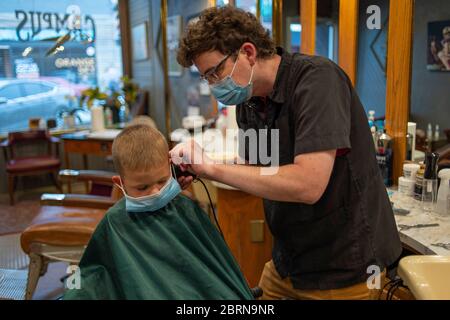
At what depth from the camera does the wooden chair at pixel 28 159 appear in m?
4.43

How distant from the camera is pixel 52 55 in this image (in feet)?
16.2

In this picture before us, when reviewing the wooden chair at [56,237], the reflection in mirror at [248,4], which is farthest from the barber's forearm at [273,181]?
the reflection in mirror at [248,4]

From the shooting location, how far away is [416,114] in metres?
1.90

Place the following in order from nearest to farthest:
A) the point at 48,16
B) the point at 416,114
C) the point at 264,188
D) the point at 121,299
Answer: the point at 264,188
the point at 121,299
the point at 416,114
the point at 48,16

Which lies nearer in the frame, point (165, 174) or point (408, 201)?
point (165, 174)

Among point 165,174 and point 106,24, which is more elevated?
point 106,24

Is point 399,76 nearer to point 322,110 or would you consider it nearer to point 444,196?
point 444,196

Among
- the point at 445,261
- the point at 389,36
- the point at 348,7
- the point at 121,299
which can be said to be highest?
the point at 348,7

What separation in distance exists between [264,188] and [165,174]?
14.0 inches

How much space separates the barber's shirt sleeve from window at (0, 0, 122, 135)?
4.04 metres

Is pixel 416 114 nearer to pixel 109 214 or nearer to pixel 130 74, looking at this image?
pixel 109 214

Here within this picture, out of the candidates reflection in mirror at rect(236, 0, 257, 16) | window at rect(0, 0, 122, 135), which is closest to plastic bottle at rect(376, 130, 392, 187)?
reflection in mirror at rect(236, 0, 257, 16)

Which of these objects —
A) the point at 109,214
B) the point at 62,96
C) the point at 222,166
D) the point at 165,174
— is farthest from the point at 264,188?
the point at 62,96

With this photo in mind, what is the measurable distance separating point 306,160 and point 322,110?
0.43 feet
